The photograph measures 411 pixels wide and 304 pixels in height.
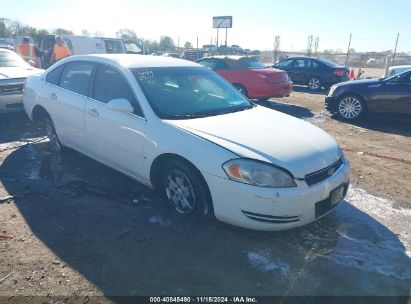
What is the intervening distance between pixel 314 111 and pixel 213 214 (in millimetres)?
7923

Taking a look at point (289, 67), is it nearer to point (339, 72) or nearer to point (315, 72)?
point (315, 72)

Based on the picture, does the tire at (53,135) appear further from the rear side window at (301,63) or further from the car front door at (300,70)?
the rear side window at (301,63)

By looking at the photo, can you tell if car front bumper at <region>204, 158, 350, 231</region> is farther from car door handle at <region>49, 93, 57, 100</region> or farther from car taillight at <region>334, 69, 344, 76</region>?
car taillight at <region>334, 69, 344, 76</region>

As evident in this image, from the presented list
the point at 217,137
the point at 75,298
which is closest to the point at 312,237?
the point at 217,137

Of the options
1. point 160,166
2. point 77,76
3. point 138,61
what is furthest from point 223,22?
point 160,166

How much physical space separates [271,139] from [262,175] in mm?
511

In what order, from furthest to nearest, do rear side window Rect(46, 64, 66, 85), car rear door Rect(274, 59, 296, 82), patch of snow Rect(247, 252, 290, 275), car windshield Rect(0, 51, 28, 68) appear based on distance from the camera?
car rear door Rect(274, 59, 296, 82) → car windshield Rect(0, 51, 28, 68) → rear side window Rect(46, 64, 66, 85) → patch of snow Rect(247, 252, 290, 275)

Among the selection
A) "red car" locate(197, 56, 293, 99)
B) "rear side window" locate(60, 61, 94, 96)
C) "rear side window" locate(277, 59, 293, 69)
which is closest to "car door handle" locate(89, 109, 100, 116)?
"rear side window" locate(60, 61, 94, 96)

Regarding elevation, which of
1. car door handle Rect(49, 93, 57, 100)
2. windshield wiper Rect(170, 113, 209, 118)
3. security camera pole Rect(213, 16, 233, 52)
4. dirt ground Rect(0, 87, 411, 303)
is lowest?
dirt ground Rect(0, 87, 411, 303)

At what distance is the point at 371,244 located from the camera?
3438 mm

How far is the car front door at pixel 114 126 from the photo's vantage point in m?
3.86

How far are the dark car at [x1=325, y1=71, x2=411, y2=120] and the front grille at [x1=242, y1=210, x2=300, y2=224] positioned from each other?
20.9 feet

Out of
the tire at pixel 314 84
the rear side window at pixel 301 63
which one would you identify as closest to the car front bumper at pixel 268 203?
the tire at pixel 314 84

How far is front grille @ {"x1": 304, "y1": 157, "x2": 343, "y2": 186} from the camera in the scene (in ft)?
10.4
